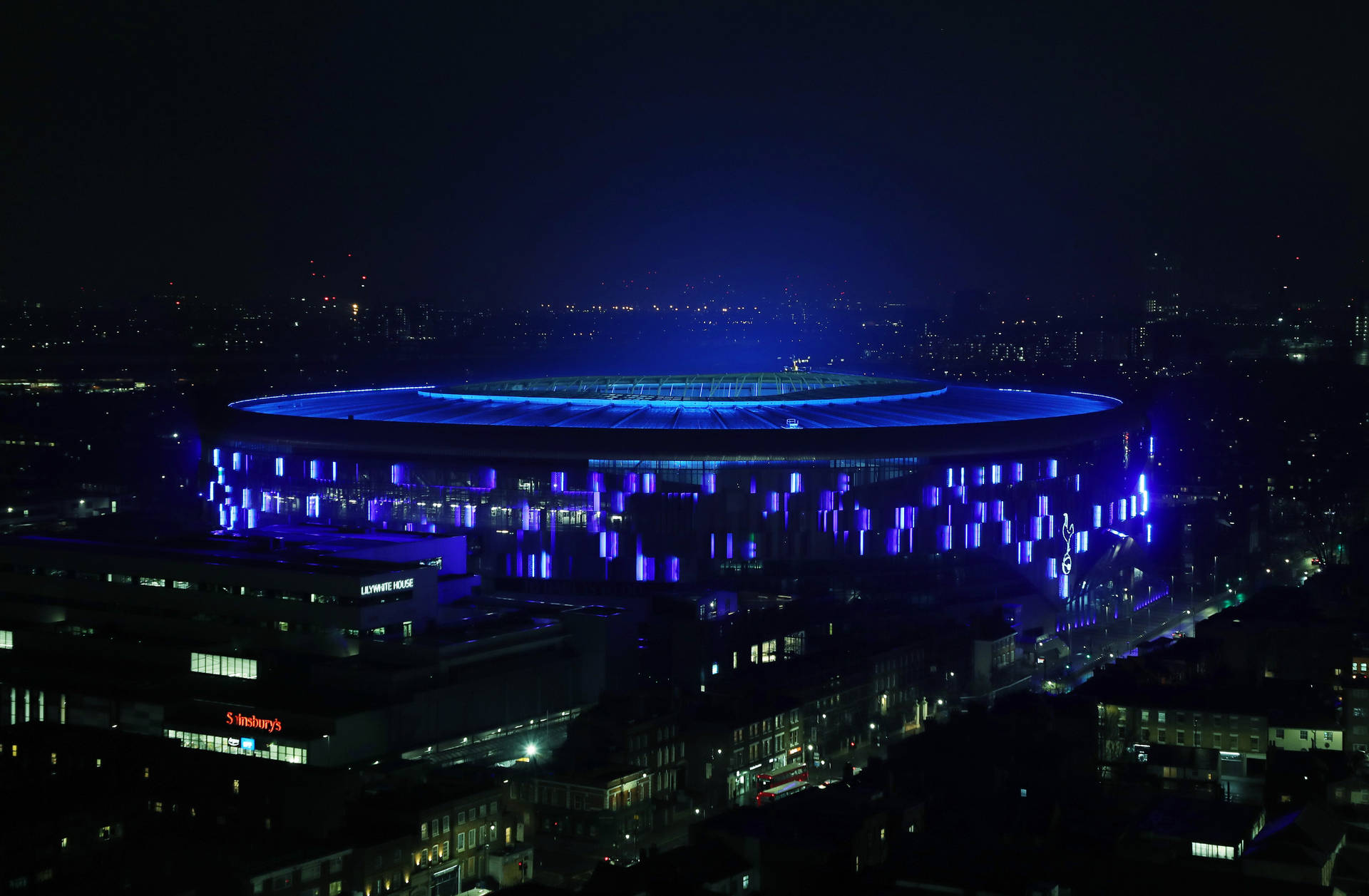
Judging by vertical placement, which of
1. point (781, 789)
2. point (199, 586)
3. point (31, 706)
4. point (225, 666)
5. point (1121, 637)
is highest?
point (199, 586)

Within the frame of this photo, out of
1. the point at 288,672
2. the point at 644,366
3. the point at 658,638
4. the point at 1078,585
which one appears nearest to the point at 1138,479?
the point at 1078,585

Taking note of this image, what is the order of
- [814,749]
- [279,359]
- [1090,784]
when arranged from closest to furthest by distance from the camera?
[1090,784], [814,749], [279,359]

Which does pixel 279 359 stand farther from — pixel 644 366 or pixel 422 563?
pixel 422 563

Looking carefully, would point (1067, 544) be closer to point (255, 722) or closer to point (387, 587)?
point (387, 587)

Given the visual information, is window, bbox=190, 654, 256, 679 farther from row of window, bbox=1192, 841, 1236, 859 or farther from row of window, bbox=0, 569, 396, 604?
row of window, bbox=1192, 841, 1236, 859

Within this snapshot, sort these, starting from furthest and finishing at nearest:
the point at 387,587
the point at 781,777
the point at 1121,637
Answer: the point at 1121,637
the point at 387,587
the point at 781,777

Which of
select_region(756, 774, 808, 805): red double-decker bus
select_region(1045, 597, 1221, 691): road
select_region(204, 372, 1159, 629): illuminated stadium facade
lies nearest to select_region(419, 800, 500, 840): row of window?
select_region(756, 774, 808, 805): red double-decker bus

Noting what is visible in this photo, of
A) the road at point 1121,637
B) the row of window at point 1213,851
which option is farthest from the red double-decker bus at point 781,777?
the road at point 1121,637

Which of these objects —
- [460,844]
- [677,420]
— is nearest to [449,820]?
[460,844]
